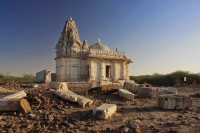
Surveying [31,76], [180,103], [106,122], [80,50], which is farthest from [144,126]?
[31,76]

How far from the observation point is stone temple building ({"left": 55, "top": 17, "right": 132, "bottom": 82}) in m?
17.6

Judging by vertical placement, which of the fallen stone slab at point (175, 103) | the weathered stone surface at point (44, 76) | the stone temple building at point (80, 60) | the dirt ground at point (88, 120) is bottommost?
the dirt ground at point (88, 120)

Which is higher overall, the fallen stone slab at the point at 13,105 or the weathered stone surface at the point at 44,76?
the weathered stone surface at the point at 44,76

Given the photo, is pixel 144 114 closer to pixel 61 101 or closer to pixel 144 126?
pixel 144 126

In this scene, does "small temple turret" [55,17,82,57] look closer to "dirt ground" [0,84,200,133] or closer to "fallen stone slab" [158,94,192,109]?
"dirt ground" [0,84,200,133]

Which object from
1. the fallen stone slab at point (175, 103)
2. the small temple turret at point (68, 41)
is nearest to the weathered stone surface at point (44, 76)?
the small temple turret at point (68, 41)

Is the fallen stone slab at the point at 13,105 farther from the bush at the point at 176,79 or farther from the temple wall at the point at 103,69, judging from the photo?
the bush at the point at 176,79

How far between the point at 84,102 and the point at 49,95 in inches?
62.8

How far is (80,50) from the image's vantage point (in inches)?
741

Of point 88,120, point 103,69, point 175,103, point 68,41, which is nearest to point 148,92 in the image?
point 175,103

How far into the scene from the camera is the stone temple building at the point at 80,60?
57.9ft

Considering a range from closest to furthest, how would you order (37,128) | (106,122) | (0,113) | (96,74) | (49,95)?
(37,128) → (106,122) → (0,113) → (49,95) → (96,74)

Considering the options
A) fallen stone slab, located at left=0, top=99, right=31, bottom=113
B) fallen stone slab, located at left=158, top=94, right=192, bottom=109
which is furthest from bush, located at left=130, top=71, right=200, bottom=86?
fallen stone slab, located at left=0, top=99, right=31, bottom=113

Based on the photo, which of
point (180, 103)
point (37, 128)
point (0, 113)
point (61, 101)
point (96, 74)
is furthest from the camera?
point (96, 74)
